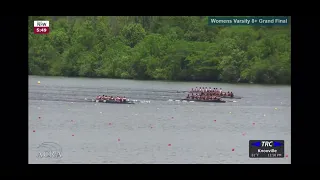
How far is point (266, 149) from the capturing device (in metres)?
13.0

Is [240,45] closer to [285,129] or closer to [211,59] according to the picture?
[211,59]

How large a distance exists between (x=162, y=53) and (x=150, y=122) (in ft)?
4.69

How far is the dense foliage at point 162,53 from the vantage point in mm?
13758

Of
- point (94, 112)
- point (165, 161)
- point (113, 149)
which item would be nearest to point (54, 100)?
point (94, 112)

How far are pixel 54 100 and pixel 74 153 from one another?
→ 58.8 inches

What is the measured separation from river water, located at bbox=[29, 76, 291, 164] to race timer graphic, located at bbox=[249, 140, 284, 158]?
0.08 m

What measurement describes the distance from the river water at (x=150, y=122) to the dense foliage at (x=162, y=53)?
0.20m

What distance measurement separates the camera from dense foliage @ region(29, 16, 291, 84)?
13.8 meters
